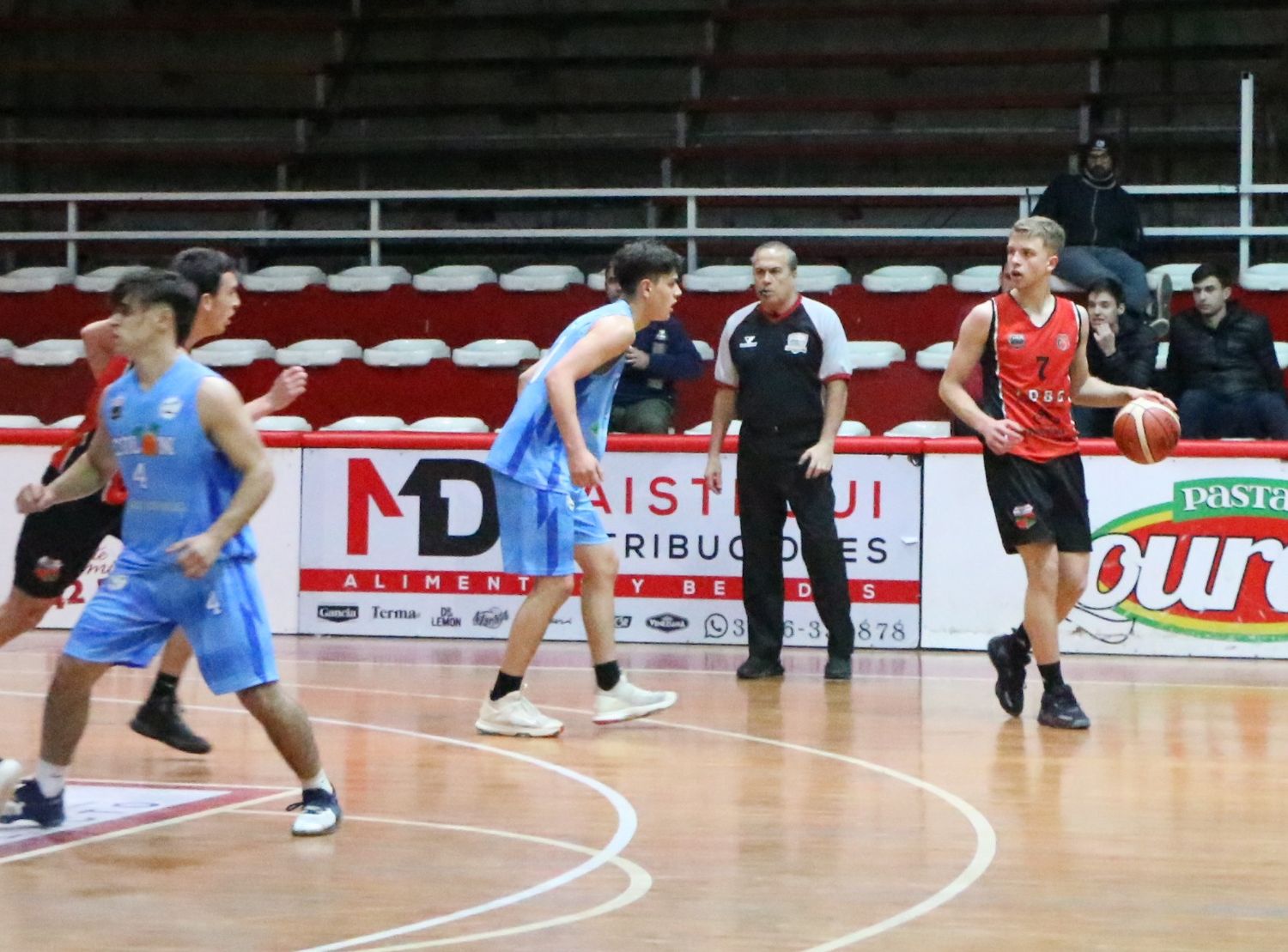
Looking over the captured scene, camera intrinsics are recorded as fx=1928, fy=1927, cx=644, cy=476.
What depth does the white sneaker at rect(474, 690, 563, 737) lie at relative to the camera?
7.39 meters

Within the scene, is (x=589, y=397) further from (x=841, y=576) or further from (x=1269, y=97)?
(x=1269, y=97)

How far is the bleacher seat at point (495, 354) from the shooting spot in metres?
13.0

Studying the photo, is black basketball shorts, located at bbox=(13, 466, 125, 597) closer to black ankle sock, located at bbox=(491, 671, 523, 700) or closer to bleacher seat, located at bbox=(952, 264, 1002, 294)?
black ankle sock, located at bbox=(491, 671, 523, 700)

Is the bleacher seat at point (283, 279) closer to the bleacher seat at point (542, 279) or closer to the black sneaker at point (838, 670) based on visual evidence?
the bleacher seat at point (542, 279)

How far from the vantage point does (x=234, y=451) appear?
5.36 meters

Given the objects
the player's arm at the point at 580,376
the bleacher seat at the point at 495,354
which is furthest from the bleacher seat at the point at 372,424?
the player's arm at the point at 580,376

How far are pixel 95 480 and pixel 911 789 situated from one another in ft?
9.16

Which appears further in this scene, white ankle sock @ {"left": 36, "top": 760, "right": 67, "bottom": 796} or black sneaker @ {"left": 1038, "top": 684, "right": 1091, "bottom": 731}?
black sneaker @ {"left": 1038, "top": 684, "right": 1091, "bottom": 731}

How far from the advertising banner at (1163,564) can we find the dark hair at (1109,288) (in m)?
1.59

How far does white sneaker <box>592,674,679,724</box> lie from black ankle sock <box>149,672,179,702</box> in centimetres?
169

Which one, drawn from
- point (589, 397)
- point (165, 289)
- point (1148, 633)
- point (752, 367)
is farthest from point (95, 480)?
point (1148, 633)

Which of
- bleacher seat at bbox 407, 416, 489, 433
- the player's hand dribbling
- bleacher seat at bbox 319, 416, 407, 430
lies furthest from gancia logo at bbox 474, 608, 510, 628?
the player's hand dribbling

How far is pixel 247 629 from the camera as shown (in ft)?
17.7

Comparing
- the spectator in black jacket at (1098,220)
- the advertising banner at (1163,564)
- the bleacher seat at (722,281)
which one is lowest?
the advertising banner at (1163,564)
